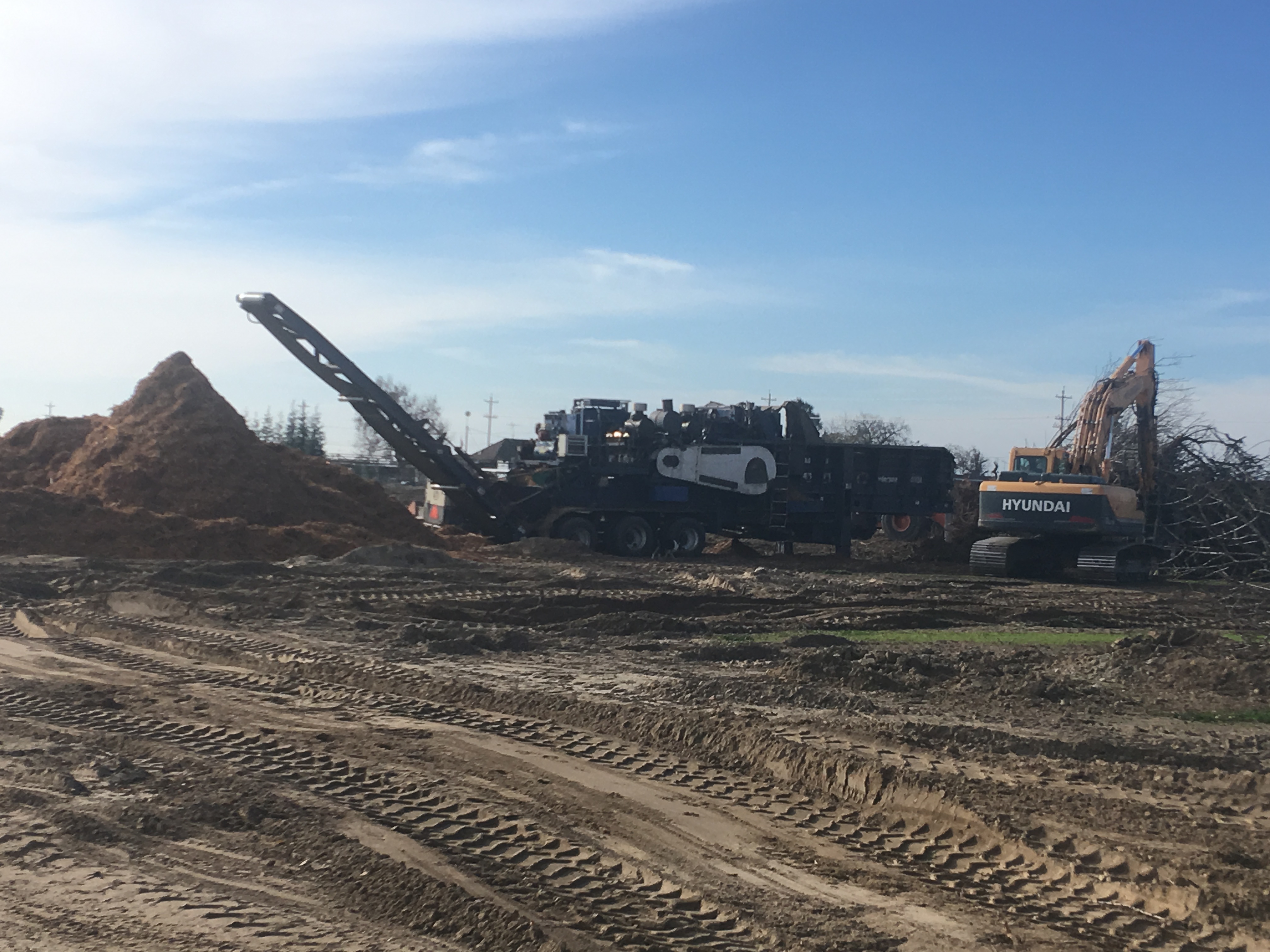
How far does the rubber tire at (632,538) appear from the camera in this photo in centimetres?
2420

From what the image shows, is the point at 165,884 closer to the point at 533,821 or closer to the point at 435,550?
the point at 533,821

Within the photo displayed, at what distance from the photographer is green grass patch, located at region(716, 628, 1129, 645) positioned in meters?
12.9

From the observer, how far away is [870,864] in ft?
18.3

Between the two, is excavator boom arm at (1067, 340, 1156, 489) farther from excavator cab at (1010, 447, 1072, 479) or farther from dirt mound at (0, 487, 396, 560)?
dirt mound at (0, 487, 396, 560)

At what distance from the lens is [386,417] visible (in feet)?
76.4

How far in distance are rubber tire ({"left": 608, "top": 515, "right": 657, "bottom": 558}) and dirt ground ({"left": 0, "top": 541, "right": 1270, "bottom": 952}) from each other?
34.7 ft

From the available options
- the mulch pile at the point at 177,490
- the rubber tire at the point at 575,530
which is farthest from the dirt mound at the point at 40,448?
the rubber tire at the point at 575,530

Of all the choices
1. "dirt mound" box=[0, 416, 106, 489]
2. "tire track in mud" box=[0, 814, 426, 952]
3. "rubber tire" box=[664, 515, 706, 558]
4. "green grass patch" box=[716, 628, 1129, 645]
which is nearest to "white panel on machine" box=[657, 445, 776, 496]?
"rubber tire" box=[664, 515, 706, 558]

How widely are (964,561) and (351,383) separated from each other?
1377 centimetres

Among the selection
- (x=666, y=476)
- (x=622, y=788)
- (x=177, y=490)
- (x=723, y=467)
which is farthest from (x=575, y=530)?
(x=622, y=788)

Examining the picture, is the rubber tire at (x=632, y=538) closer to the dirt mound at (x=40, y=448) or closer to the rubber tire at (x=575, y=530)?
the rubber tire at (x=575, y=530)

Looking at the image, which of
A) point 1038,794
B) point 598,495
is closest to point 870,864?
point 1038,794

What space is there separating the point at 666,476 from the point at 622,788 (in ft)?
58.6

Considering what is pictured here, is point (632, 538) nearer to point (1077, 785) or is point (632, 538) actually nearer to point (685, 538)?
point (685, 538)
